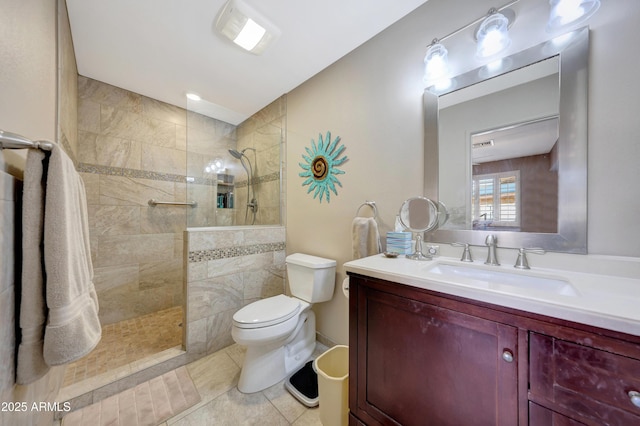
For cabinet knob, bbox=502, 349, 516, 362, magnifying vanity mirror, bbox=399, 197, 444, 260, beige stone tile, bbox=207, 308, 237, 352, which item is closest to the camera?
cabinet knob, bbox=502, 349, 516, 362

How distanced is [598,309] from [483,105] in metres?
1.01

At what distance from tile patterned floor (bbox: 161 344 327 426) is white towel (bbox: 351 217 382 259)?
3.17 ft

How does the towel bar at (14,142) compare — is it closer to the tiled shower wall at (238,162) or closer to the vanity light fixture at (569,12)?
the tiled shower wall at (238,162)

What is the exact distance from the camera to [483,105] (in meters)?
1.13

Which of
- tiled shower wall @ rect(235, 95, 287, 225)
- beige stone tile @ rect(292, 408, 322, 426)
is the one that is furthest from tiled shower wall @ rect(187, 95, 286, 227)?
beige stone tile @ rect(292, 408, 322, 426)

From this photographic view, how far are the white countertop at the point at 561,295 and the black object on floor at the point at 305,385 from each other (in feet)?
3.15

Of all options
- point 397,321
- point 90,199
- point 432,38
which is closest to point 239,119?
point 90,199

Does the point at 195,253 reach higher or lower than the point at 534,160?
lower

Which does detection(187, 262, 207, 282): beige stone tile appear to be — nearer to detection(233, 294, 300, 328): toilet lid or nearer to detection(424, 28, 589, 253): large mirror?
detection(233, 294, 300, 328): toilet lid

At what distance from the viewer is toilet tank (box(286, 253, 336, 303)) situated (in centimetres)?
168

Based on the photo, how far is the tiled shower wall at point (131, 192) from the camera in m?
2.05

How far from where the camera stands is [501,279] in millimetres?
952

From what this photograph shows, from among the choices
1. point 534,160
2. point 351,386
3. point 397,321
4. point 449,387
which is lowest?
point 351,386

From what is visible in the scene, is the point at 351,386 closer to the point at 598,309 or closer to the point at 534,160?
the point at 598,309
